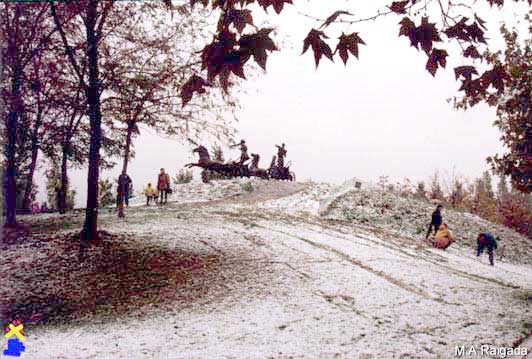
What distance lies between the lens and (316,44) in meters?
2.59

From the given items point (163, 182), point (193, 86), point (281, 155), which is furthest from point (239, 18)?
point (281, 155)

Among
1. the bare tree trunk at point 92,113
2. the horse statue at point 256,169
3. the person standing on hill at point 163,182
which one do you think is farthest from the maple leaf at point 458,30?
the horse statue at point 256,169

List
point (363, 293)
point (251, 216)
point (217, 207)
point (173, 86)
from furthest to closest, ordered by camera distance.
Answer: point (217, 207) < point (251, 216) < point (173, 86) < point (363, 293)

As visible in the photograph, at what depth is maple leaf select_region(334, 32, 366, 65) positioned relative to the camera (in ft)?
8.80

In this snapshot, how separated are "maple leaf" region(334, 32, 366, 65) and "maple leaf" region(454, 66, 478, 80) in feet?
3.44

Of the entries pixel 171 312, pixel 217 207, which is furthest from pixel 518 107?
pixel 217 207

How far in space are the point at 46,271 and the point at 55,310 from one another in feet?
5.92

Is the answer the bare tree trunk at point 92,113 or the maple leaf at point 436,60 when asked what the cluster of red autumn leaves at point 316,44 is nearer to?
the maple leaf at point 436,60

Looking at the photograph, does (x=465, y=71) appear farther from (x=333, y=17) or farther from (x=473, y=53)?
(x=333, y=17)

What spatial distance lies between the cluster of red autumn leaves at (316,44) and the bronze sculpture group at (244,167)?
18354 mm

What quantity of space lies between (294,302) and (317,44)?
5387 millimetres

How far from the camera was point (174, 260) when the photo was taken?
29.3 feet

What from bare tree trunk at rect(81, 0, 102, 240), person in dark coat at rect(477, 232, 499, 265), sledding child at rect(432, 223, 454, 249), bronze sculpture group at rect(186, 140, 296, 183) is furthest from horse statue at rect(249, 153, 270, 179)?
bare tree trunk at rect(81, 0, 102, 240)

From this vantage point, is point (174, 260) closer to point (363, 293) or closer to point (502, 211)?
point (363, 293)
